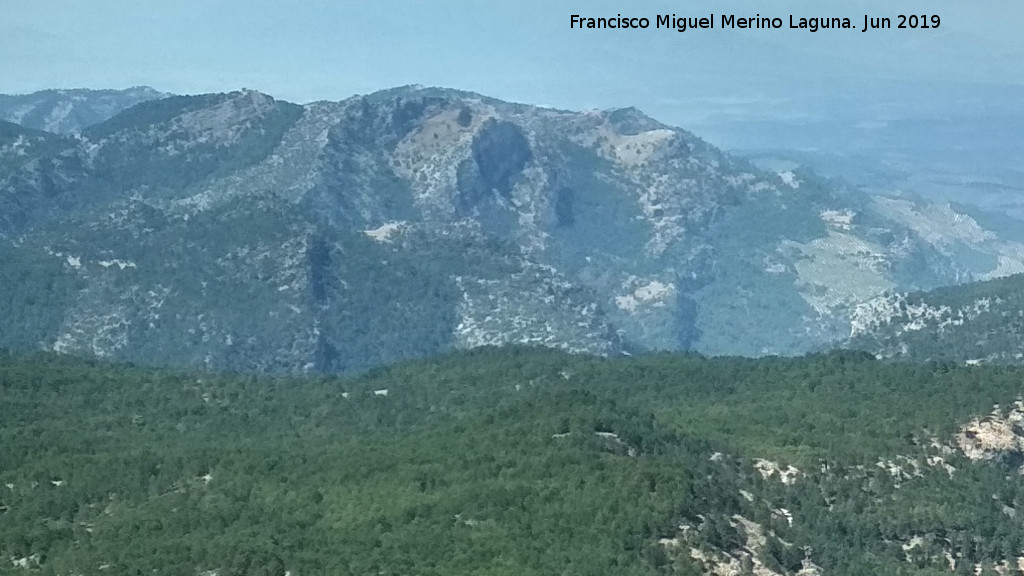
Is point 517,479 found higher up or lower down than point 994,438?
higher up

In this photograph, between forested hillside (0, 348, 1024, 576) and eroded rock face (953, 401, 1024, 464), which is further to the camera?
eroded rock face (953, 401, 1024, 464)

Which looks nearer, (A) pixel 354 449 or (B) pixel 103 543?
(B) pixel 103 543

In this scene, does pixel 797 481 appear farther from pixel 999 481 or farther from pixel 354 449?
pixel 354 449

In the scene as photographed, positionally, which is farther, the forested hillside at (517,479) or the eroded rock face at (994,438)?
the eroded rock face at (994,438)

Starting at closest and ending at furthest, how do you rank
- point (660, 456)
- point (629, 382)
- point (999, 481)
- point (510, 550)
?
→ point (510, 550) < point (660, 456) < point (999, 481) < point (629, 382)

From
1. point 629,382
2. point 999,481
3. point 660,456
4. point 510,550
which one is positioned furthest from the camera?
point 629,382

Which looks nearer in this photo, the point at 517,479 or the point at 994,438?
the point at 517,479

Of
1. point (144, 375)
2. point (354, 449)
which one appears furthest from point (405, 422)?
point (144, 375)
